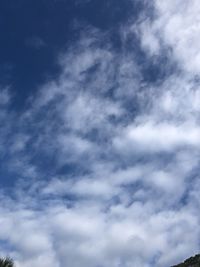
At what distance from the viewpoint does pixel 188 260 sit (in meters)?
60.8

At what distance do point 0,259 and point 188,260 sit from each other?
34.4 m

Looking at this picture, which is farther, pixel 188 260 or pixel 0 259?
pixel 188 260

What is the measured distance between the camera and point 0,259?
4025 cm
